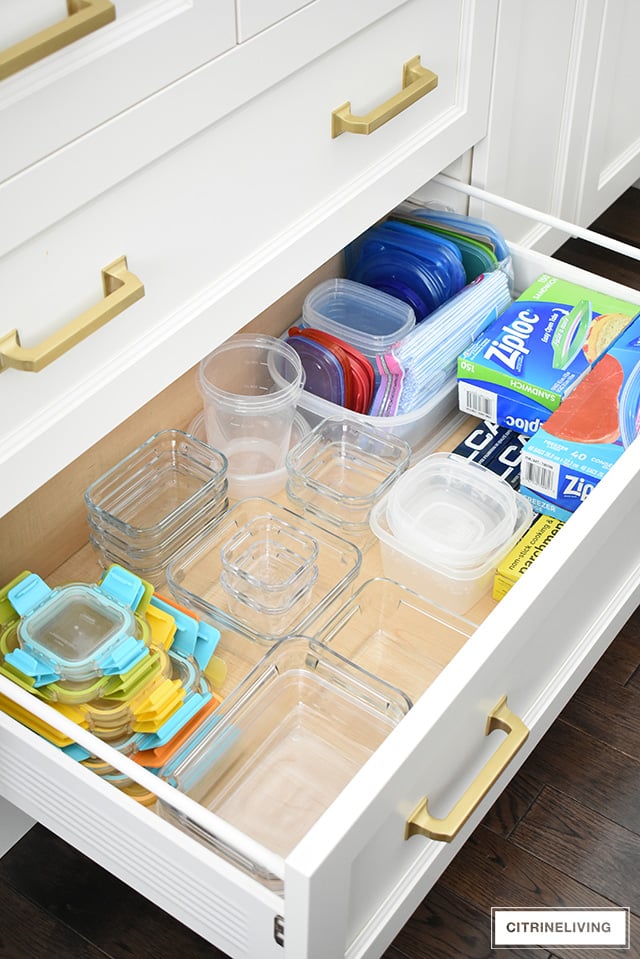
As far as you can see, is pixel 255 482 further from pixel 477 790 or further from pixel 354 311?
pixel 477 790

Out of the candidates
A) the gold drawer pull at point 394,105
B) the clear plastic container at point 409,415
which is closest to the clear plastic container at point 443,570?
the clear plastic container at point 409,415

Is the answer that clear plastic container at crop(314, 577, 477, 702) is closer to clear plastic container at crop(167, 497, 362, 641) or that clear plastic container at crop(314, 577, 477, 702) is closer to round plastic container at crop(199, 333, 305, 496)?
clear plastic container at crop(167, 497, 362, 641)

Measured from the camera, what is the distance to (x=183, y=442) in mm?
1243

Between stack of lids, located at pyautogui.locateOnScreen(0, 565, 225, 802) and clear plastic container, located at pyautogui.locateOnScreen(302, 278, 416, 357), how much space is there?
1.36 ft

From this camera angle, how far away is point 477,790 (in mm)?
932

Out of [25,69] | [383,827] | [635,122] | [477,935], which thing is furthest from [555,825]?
[635,122]

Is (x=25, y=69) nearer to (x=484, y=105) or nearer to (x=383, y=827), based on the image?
(x=383, y=827)

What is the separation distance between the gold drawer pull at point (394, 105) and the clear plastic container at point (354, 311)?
10.1 inches

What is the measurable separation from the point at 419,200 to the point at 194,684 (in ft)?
2.28

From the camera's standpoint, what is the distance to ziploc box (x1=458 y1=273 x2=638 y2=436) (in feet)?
4.09

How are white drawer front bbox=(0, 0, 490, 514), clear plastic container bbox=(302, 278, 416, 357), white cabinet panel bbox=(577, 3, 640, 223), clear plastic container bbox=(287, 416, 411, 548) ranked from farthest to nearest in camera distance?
white cabinet panel bbox=(577, 3, 640, 223), clear plastic container bbox=(302, 278, 416, 357), clear plastic container bbox=(287, 416, 411, 548), white drawer front bbox=(0, 0, 490, 514)

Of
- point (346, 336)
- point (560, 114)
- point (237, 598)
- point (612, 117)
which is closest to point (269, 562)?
point (237, 598)

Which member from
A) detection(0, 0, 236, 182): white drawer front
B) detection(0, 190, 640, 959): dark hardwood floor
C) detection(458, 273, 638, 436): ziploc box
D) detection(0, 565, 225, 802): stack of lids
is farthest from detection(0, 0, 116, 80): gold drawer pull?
detection(0, 190, 640, 959): dark hardwood floor

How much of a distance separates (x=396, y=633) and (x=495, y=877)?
0.94 feet
